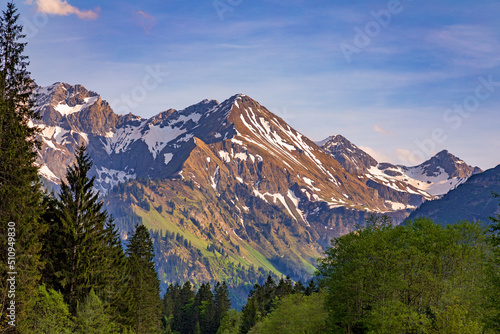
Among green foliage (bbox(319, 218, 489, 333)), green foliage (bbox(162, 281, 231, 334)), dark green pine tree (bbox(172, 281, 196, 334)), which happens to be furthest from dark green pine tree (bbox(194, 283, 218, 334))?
green foliage (bbox(319, 218, 489, 333))

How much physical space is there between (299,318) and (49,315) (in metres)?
38.8

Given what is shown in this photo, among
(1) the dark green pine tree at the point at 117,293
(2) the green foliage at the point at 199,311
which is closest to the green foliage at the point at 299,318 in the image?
(1) the dark green pine tree at the point at 117,293

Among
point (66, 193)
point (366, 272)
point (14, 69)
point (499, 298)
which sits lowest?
point (499, 298)

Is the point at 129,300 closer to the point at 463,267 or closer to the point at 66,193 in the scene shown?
the point at 66,193

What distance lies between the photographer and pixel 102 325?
52.8 m

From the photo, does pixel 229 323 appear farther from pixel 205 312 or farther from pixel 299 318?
pixel 299 318

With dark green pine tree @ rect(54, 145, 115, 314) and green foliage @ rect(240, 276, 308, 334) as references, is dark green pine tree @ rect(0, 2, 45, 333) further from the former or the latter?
green foliage @ rect(240, 276, 308, 334)

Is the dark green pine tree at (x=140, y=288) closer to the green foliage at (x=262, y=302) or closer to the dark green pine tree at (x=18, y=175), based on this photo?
the green foliage at (x=262, y=302)

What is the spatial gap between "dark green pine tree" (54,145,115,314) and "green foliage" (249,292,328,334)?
29.8 metres

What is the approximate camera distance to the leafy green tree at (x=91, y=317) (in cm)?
5022

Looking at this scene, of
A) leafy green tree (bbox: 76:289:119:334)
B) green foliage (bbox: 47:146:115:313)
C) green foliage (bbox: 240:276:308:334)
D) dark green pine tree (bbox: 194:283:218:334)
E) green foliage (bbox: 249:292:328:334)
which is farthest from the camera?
dark green pine tree (bbox: 194:283:218:334)

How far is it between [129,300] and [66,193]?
22.5 m

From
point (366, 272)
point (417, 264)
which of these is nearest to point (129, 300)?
point (366, 272)

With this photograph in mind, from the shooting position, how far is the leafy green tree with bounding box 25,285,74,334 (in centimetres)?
4569
